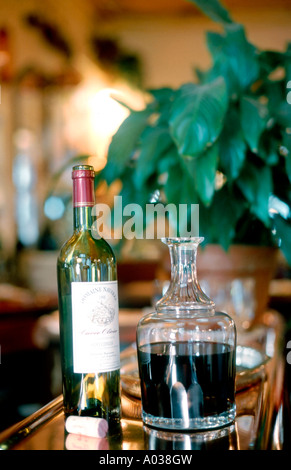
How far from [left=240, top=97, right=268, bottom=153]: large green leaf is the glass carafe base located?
522 millimetres

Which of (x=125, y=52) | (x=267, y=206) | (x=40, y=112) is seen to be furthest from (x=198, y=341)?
(x=125, y=52)

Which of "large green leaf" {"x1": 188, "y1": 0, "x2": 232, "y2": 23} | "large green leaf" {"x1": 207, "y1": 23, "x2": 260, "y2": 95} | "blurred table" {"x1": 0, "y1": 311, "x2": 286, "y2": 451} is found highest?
"large green leaf" {"x1": 188, "y1": 0, "x2": 232, "y2": 23}

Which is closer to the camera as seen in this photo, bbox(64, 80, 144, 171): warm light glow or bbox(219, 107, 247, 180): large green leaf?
bbox(219, 107, 247, 180): large green leaf

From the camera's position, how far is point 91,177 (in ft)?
2.26

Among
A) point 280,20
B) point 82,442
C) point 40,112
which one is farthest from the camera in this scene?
point 280,20

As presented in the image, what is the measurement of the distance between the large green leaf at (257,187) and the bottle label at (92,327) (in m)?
0.48

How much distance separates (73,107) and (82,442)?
18.1 ft

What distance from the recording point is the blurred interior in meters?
2.92

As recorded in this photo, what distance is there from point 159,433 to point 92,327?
0.46ft

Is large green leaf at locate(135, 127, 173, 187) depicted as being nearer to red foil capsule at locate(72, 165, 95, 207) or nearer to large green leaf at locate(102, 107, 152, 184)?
large green leaf at locate(102, 107, 152, 184)

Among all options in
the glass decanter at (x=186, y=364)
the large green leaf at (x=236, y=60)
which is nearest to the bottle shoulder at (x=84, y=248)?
the glass decanter at (x=186, y=364)

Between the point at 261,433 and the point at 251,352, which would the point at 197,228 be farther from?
the point at 261,433

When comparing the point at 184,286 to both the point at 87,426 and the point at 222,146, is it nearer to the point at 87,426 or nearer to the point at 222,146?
the point at 87,426

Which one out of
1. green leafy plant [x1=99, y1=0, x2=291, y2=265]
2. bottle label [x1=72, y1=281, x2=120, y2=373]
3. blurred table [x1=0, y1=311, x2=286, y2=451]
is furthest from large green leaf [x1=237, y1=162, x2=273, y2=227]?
bottle label [x1=72, y1=281, x2=120, y2=373]
